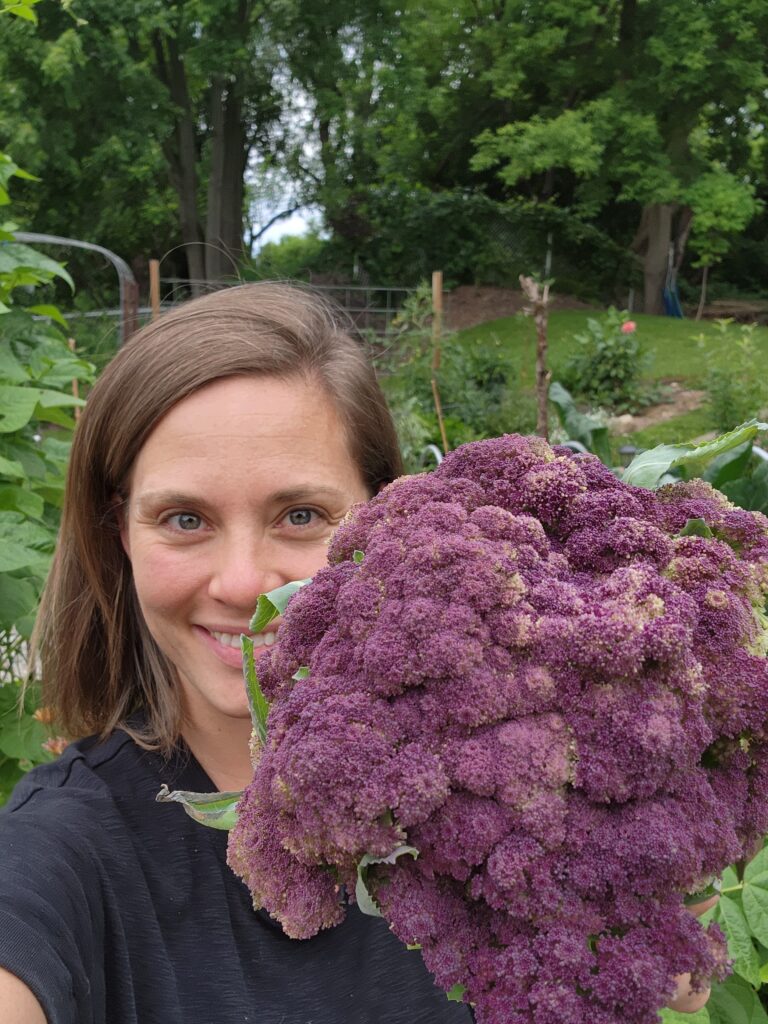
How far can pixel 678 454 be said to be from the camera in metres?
1.20

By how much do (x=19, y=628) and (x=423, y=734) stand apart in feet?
5.95

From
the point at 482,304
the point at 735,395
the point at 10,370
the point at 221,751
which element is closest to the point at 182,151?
the point at 482,304

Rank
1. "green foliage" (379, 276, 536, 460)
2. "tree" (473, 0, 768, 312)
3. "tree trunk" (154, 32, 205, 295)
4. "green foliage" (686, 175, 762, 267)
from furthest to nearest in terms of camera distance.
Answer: "tree trunk" (154, 32, 205, 295), "green foliage" (686, 175, 762, 267), "tree" (473, 0, 768, 312), "green foliage" (379, 276, 536, 460)

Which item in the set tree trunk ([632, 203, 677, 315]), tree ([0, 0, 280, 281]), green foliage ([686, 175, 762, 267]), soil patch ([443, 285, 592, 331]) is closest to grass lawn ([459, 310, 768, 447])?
soil patch ([443, 285, 592, 331])

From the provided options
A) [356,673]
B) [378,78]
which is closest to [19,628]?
[356,673]

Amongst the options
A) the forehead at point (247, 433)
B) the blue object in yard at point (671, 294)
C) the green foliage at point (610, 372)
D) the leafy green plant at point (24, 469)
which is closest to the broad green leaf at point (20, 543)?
the leafy green plant at point (24, 469)

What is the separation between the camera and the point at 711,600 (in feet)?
3.07

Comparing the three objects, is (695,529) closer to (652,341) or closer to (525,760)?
(525,760)

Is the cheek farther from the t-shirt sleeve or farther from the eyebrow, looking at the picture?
the t-shirt sleeve

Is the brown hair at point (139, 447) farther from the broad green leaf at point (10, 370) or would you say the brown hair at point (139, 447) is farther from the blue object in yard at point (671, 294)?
the blue object in yard at point (671, 294)

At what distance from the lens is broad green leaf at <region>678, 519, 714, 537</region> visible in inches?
40.9

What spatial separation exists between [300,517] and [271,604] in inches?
10.6

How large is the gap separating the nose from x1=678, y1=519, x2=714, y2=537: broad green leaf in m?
0.57

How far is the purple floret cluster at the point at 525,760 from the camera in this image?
81 centimetres
